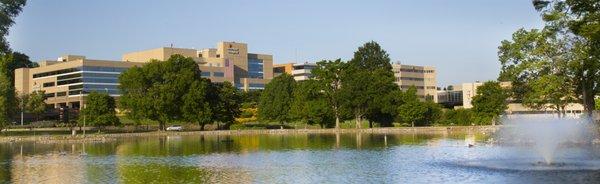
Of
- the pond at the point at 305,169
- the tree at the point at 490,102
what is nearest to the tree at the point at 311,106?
the tree at the point at 490,102

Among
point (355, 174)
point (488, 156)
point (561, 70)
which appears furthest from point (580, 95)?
point (355, 174)

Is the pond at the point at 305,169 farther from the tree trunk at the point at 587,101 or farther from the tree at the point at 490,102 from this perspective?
the tree at the point at 490,102

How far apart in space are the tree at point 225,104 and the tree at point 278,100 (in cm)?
623

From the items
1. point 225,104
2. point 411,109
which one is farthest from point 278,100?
point 411,109

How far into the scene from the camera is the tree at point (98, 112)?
4380 inches

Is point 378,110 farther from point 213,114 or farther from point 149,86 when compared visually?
point 149,86

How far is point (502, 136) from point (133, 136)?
58.2 meters

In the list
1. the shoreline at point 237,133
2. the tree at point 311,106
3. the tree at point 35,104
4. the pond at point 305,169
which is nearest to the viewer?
the pond at point 305,169

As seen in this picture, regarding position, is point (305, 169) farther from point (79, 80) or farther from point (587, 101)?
point (79, 80)

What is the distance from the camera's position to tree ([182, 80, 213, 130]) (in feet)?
374

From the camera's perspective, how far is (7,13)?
43.0 meters

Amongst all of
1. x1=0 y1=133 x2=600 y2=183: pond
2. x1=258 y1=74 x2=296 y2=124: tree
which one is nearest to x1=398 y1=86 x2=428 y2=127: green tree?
x1=258 y1=74 x2=296 y2=124: tree

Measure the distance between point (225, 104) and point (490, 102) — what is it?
154 feet

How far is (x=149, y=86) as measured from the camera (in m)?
120
